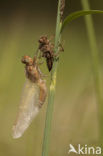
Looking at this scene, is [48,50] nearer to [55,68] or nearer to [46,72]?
[55,68]

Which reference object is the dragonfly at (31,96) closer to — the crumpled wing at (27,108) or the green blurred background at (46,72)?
the crumpled wing at (27,108)

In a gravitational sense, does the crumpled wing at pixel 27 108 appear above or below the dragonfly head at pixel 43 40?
below

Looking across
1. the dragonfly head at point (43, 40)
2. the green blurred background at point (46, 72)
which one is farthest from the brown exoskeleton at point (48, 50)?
the green blurred background at point (46, 72)

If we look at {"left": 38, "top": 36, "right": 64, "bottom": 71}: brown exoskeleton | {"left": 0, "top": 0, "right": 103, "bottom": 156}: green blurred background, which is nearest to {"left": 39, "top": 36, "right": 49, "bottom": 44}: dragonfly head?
{"left": 38, "top": 36, "right": 64, "bottom": 71}: brown exoskeleton

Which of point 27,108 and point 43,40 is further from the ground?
point 43,40

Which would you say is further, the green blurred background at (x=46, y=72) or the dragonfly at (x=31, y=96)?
the green blurred background at (x=46, y=72)

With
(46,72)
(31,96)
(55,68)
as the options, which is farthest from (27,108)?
(46,72)
